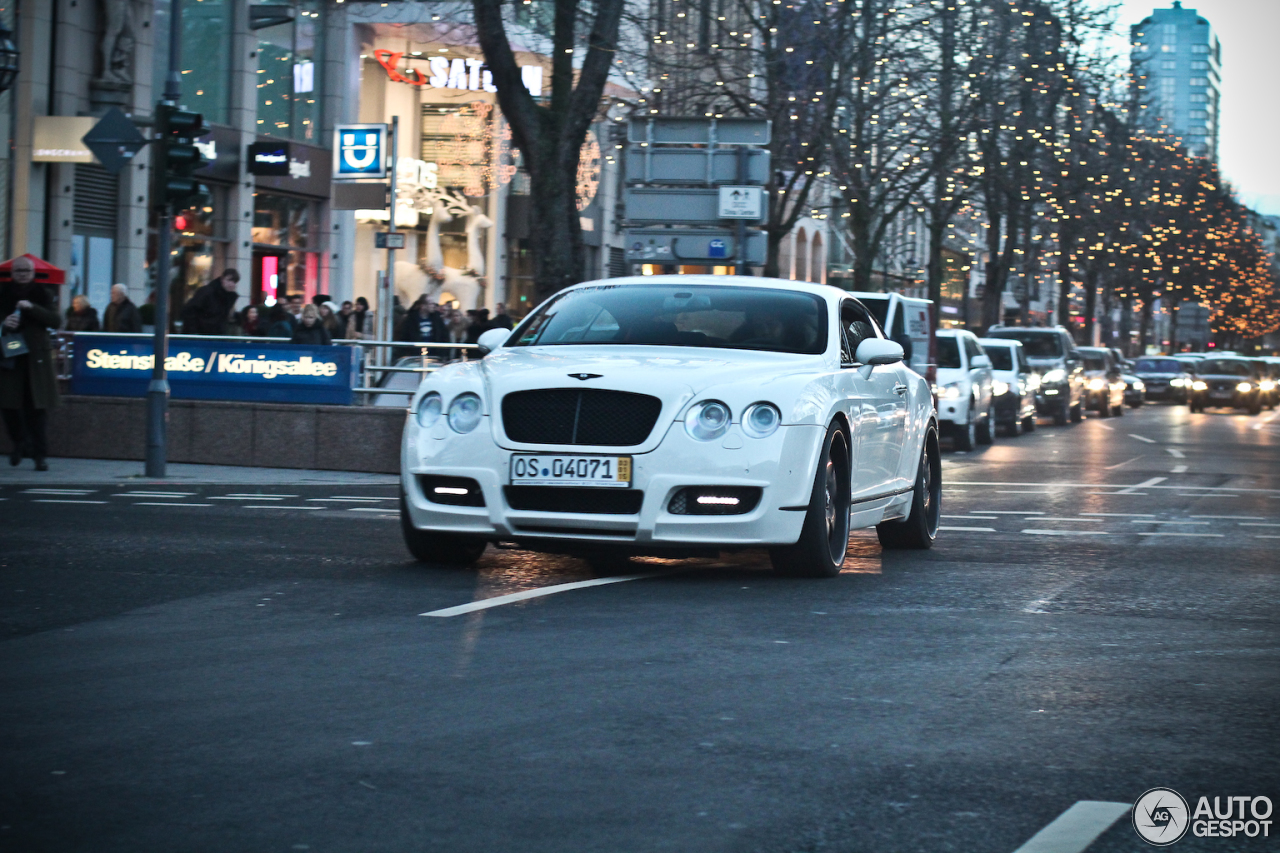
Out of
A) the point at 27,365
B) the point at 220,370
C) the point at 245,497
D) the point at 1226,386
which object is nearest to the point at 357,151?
the point at 220,370

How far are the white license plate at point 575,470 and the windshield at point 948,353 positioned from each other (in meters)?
20.4

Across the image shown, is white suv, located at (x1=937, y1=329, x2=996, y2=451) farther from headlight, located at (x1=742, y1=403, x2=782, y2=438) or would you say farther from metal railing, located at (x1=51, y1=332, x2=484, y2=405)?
headlight, located at (x1=742, y1=403, x2=782, y2=438)

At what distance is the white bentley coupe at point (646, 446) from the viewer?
8984 mm

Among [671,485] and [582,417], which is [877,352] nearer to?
[671,485]

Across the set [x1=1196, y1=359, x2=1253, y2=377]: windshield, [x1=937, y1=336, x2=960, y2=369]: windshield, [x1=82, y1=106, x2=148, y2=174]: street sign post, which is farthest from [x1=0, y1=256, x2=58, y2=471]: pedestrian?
[x1=1196, y1=359, x2=1253, y2=377]: windshield

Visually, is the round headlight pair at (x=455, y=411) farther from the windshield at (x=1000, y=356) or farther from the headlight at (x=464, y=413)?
the windshield at (x=1000, y=356)

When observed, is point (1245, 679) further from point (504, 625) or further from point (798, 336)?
point (798, 336)

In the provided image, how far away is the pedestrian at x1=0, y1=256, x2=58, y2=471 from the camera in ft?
56.2

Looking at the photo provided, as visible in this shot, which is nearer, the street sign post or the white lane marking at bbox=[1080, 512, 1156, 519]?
the white lane marking at bbox=[1080, 512, 1156, 519]

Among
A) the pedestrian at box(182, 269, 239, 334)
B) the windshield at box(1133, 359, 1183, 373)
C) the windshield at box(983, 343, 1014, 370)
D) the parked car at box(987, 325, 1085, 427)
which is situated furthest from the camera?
the windshield at box(1133, 359, 1183, 373)

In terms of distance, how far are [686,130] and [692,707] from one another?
18.1 m

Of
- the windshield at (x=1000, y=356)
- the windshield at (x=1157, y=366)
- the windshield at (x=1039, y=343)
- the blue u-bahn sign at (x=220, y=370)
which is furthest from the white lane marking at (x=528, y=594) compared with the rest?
the windshield at (x=1157, y=366)

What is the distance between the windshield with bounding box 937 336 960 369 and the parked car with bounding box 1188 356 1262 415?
26.4 meters

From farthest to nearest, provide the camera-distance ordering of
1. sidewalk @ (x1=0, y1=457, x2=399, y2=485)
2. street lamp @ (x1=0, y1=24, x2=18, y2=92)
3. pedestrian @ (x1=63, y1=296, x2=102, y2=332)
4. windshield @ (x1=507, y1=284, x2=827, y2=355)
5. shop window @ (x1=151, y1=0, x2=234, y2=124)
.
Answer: shop window @ (x1=151, y1=0, x2=234, y2=124) → pedestrian @ (x1=63, y1=296, x2=102, y2=332) → street lamp @ (x1=0, y1=24, x2=18, y2=92) → sidewalk @ (x1=0, y1=457, x2=399, y2=485) → windshield @ (x1=507, y1=284, x2=827, y2=355)
